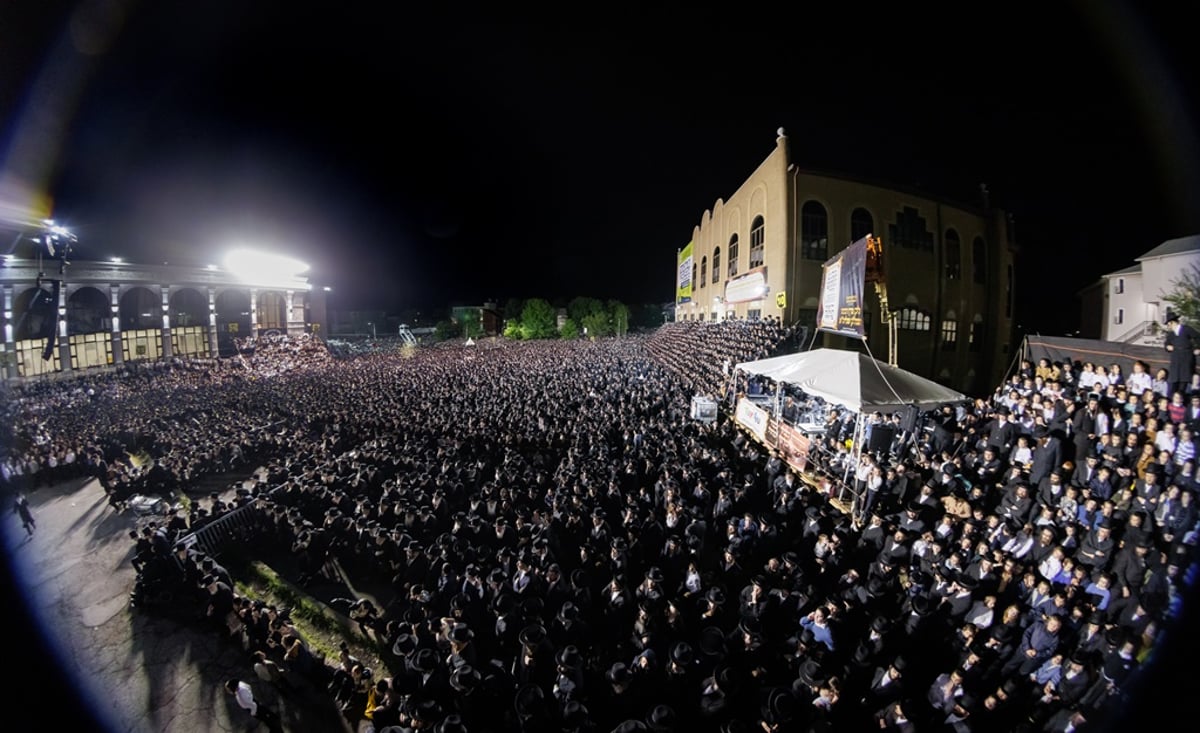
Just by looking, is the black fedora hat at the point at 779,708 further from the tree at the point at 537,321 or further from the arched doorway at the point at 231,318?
the tree at the point at 537,321

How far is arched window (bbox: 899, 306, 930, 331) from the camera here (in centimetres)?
2525

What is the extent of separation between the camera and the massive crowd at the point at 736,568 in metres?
4.39

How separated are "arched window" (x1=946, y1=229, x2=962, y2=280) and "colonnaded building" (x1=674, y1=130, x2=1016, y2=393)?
6 centimetres

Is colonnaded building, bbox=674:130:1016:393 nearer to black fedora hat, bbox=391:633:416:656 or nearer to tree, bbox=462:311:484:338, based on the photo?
black fedora hat, bbox=391:633:416:656

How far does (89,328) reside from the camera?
106 feet

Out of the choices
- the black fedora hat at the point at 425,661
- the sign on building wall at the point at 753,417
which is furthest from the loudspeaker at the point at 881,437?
the black fedora hat at the point at 425,661

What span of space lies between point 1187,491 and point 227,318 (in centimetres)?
5863

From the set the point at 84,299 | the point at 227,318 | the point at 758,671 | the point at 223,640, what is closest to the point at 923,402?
the point at 758,671

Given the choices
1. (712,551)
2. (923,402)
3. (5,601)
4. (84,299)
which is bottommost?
(712,551)

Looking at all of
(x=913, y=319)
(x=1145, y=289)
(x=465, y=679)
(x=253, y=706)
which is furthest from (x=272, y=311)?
(x=1145, y=289)

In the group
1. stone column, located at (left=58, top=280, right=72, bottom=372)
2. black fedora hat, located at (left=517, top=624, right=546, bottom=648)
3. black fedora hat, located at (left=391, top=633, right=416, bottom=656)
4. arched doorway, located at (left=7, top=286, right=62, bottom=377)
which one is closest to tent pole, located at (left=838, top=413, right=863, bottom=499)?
black fedora hat, located at (left=517, top=624, right=546, bottom=648)

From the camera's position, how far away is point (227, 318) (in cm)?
4312

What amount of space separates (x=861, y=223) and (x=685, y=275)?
87.8 feet

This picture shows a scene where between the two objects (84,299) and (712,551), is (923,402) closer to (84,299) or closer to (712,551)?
(712,551)
